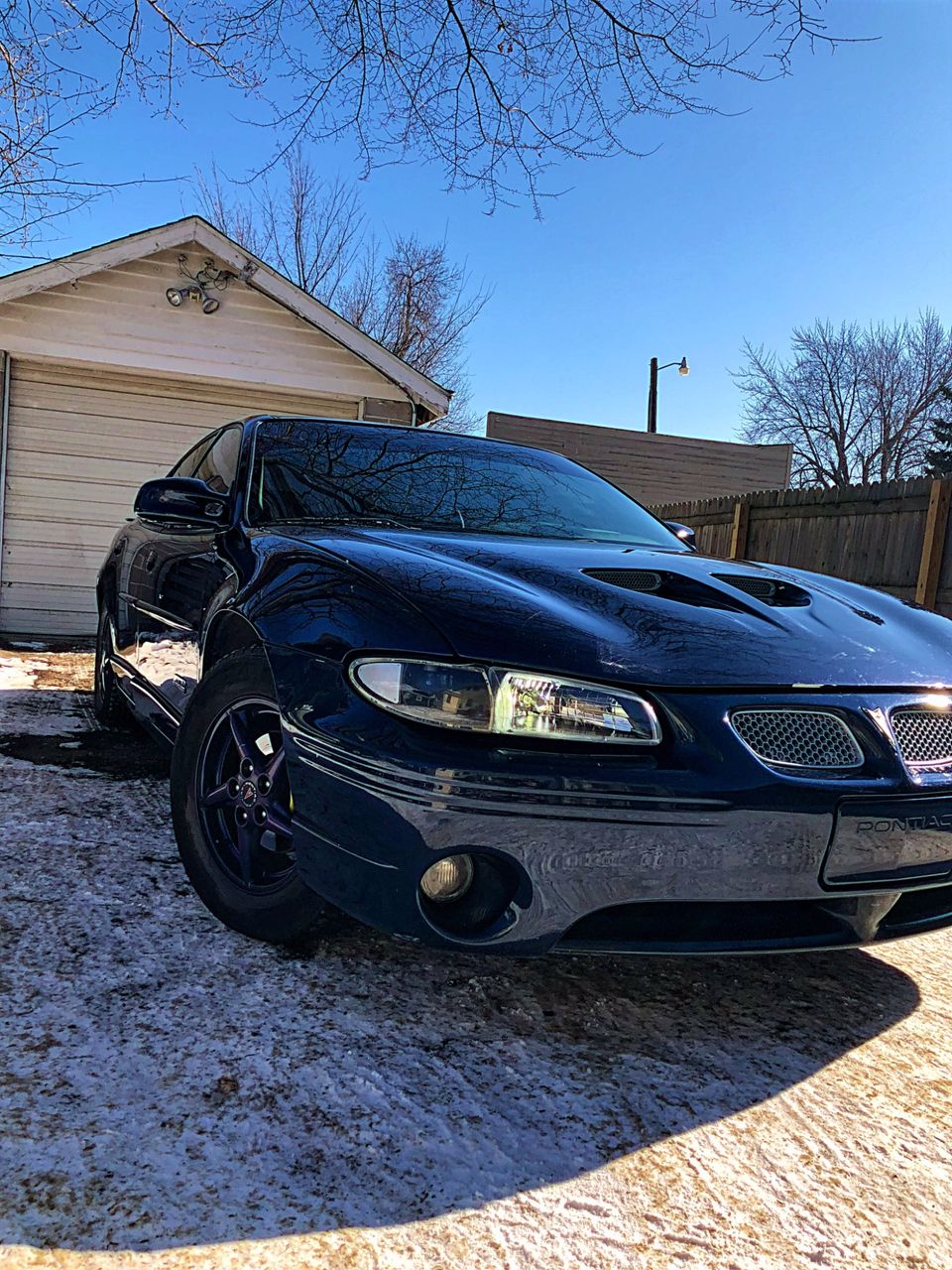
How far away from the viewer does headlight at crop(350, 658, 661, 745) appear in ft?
5.30

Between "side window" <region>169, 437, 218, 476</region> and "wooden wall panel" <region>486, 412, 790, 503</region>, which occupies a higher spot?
"wooden wall panel" <region>486, 412, 790, 503</region>

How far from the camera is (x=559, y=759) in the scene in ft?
5.23

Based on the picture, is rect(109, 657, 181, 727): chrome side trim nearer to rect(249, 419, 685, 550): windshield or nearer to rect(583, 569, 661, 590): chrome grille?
rect(249, 419, 685, 550): windshield

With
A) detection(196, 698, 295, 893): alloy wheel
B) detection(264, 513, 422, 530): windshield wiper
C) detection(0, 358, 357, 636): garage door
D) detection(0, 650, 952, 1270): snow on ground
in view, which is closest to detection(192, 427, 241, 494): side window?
detection(264, 513, 422, 530): windshield wiper

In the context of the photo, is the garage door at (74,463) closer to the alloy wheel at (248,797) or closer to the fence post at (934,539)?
the fence post at (934,539)

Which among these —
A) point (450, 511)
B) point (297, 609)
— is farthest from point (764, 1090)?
point (450, 511)

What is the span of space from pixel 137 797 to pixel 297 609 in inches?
68.8

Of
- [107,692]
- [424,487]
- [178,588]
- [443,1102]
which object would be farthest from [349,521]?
[107,692]

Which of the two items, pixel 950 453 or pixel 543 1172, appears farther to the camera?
pixel 950 453

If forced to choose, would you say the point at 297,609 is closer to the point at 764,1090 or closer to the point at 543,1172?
the point at 543,1172

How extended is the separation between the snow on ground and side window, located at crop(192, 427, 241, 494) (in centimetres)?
158

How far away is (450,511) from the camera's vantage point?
2.84m

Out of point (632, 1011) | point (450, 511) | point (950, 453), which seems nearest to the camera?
point (632, 1011)

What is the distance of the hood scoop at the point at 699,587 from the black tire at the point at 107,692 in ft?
9.53
